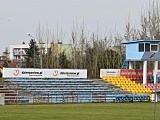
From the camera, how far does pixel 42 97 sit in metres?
53.1

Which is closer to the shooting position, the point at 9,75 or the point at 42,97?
the point at 42,97

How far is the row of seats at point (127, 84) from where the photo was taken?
60.7 metres

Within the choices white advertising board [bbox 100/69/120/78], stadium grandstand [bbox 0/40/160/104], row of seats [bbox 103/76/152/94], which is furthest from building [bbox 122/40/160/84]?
Answer: white advertising board [bbox 100/69/120/78]

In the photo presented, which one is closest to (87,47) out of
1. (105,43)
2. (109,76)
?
(105,43)

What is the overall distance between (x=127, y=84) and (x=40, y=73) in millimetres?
12023

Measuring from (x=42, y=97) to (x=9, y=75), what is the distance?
26.4ft

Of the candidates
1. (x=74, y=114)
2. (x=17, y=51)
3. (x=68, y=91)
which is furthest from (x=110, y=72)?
(x=17, y=51)

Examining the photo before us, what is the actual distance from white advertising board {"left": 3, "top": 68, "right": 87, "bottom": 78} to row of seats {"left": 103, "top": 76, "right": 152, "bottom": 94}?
13.3ft

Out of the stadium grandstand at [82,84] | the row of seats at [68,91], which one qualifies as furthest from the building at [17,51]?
the row of seats at [68,91]

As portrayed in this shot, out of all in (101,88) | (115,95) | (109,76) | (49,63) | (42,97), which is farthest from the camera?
(49,63)

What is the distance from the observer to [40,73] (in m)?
60.9

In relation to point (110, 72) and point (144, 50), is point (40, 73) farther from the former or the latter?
point (144, 50)

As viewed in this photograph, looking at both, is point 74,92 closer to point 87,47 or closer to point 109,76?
point 109,76

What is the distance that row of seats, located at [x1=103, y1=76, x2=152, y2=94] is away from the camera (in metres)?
60.7
